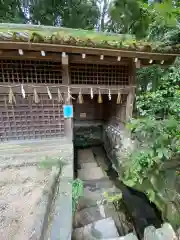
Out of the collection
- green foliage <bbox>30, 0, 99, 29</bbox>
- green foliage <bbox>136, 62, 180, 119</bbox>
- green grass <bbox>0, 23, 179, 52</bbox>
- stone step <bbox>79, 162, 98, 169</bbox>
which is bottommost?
stone step <bbox>79, 162, 98, 169</bbox>

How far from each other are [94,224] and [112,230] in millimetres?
352

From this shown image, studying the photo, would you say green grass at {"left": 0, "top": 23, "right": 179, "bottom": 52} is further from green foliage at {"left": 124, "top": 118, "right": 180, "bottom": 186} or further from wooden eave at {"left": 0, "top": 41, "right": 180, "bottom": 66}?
green foliage at {"left": 124, "top": 118, "right": 180, "bottom": 186}

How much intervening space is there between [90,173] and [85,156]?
1.28m

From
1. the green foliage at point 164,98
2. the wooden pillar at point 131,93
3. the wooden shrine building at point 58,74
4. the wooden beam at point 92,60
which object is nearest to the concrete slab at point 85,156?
the wooden shrine building at point 58,74

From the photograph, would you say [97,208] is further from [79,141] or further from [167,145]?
[79,141]

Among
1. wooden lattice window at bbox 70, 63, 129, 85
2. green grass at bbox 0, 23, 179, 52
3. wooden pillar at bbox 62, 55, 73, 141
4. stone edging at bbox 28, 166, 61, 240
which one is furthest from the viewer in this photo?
wooden lattice window at bbox 70, 63, 129, 85

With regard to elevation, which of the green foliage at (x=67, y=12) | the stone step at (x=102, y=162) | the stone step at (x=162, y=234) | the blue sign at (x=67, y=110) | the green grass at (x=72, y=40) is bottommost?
the stone step at (x=102, y=162)

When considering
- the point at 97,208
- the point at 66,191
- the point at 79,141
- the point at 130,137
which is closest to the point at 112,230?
the point at 97,208

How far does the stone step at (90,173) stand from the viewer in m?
4.38

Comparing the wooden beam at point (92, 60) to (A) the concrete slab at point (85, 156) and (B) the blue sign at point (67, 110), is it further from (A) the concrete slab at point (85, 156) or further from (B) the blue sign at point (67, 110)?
(A) the concrete slab at point (85, 156)

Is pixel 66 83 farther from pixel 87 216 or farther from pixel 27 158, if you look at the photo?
pixel 87 216

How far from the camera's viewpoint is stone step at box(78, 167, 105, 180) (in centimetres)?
438

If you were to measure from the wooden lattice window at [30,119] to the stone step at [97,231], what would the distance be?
2587mm

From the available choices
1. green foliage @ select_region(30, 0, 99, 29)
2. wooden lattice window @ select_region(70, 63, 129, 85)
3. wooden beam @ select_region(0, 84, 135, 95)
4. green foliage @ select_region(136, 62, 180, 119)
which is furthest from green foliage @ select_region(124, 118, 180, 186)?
green foliage @ select_region(30, 0, 99, 29)
